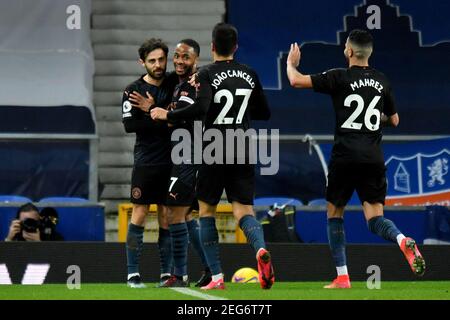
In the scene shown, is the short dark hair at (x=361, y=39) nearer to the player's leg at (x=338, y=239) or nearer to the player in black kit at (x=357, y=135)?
the player in black kit at (x=357, y=135)

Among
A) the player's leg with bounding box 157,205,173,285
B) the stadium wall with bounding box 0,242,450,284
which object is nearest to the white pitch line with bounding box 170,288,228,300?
the player's leg with bounding box 157,205,173,285

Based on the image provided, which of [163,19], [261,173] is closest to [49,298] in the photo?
[261,173]

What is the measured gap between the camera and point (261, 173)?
1623 cm

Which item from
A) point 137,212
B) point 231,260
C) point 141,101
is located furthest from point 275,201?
point 141,101

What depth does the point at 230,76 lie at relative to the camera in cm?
935

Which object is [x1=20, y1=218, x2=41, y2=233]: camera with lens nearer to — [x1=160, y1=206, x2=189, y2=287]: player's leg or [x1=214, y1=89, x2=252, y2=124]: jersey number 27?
[x1=160, y1=206, x2=189, y2=287]: player's leg

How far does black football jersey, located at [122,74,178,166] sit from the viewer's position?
10.2 m

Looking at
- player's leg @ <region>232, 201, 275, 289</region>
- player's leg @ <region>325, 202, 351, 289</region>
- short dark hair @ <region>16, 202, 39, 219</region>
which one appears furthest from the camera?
short dark hair @ <region>16, 202, 39, 219</region>

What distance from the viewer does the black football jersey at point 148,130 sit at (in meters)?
10.2

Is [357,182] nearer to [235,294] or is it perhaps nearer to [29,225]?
[235,294]

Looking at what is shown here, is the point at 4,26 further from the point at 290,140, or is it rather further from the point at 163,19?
the point at 290,140

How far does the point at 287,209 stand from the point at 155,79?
4405mm

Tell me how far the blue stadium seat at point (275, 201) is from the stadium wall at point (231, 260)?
8.85 feet

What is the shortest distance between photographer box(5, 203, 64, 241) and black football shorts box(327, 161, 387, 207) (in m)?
4.86
